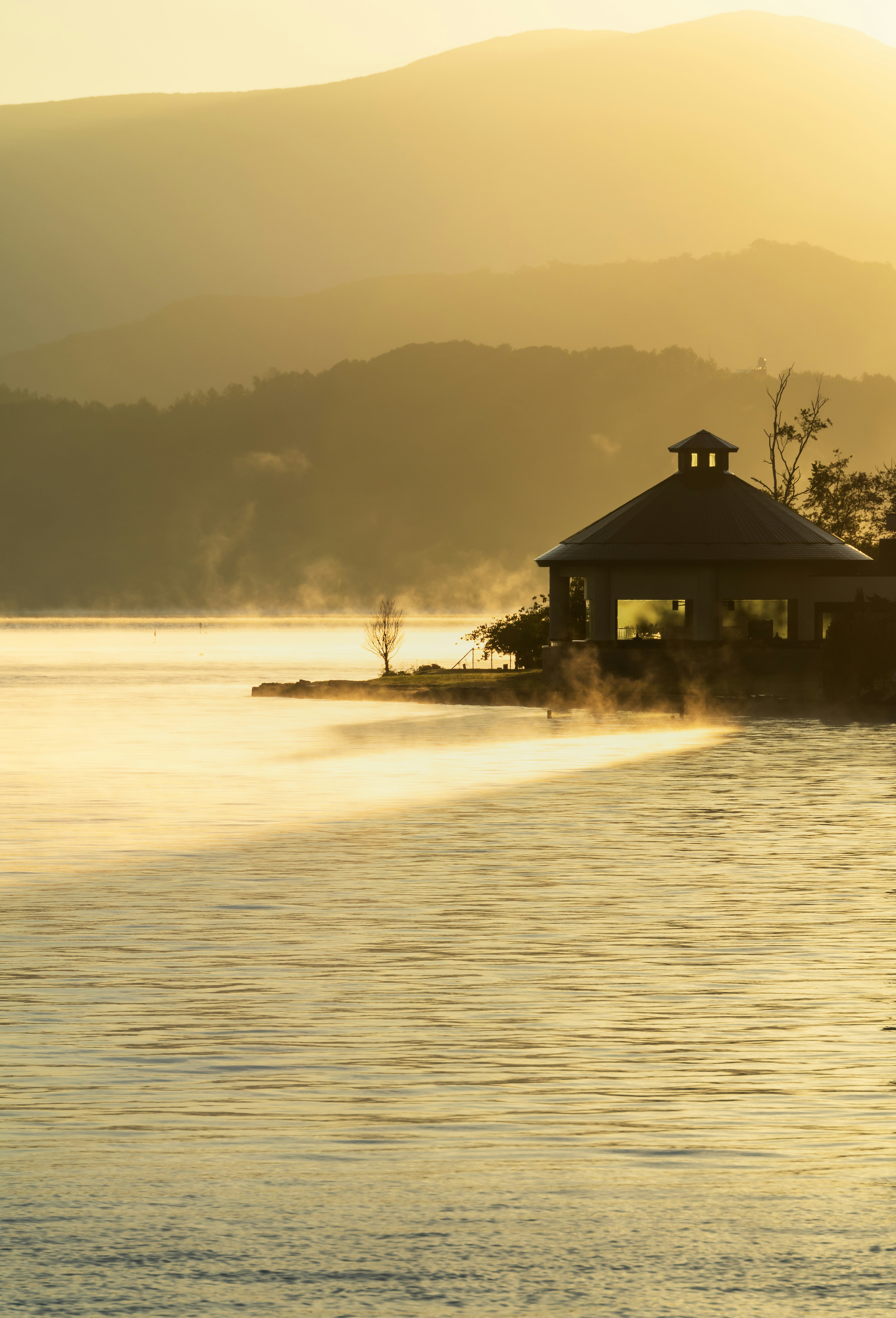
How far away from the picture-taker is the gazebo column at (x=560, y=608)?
7788 centimetres

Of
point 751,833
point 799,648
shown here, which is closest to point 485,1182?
point 751,833

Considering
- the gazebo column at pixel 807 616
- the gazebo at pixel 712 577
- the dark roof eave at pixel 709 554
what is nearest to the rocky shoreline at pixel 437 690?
the gazebo at pixel 712 577

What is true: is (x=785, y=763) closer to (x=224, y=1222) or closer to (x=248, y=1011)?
(x=248, y=1011)

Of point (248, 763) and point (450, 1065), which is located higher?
point (248, 763)

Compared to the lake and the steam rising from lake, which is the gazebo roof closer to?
the steam rising from lake

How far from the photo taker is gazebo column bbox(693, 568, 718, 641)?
7519 cm

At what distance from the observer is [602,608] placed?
2997 inches

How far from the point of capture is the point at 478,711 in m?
64.1

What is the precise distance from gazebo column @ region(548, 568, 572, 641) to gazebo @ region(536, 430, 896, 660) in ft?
0.57

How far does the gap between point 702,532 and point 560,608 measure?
6387mm

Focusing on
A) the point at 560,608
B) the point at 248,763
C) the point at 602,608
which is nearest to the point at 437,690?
the point at 560,608

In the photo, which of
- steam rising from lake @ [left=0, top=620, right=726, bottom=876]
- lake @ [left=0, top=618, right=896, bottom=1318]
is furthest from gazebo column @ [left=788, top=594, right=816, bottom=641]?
lake @ [left=0, top=618, right=896, bottom=1318]

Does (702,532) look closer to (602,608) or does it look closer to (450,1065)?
(602,608)

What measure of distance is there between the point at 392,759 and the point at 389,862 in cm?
1888
